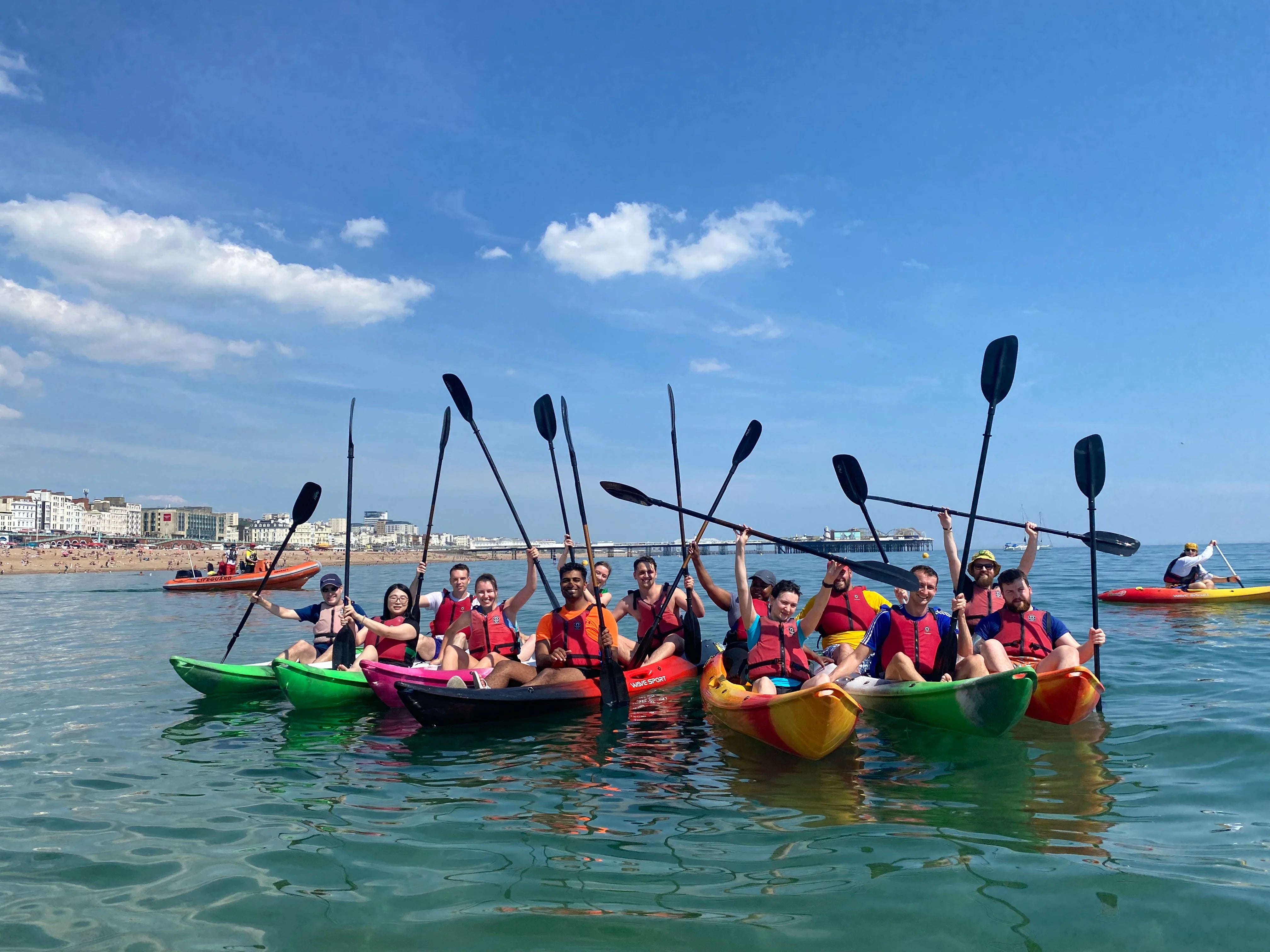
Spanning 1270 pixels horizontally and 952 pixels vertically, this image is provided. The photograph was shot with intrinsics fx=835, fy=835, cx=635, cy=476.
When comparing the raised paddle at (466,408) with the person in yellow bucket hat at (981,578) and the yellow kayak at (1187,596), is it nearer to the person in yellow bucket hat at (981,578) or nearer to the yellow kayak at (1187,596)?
the person in yellow bucket hat at (981,578)

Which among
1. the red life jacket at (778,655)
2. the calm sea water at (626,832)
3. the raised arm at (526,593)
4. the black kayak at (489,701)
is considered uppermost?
the raised arm at (526,593)

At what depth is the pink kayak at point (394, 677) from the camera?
770 centimetres

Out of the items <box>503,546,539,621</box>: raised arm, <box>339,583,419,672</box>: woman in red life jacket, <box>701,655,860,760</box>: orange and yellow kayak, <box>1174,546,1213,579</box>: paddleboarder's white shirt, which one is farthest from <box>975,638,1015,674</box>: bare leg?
<box>1174,546,1213,579</box>: paddleboarder's white shirt

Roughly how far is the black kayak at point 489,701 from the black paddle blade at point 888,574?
2711 mm

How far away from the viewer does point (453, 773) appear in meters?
5.89

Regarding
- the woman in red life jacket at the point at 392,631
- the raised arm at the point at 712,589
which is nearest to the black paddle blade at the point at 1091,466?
the raised arm at the point at 712,589

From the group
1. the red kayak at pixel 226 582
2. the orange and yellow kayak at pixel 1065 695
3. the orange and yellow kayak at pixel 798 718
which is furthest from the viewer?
the red kayak at pixel 226 582

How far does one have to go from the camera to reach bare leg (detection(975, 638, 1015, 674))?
6.66 metres

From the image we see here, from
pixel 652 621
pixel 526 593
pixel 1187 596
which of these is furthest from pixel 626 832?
pixel 1187 596

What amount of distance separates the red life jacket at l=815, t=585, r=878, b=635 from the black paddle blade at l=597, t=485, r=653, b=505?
89.1 inches

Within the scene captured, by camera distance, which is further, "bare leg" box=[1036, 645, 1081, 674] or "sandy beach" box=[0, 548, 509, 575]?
"sandy beach" box=[0, 548, 509, 575]

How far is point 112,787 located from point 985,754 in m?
6.07

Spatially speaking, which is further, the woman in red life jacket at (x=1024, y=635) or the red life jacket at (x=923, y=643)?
the red life jacket at (x=923, y=643)

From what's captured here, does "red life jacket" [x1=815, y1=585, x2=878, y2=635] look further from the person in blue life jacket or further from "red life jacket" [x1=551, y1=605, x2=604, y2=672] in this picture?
the person in blue life jacket
